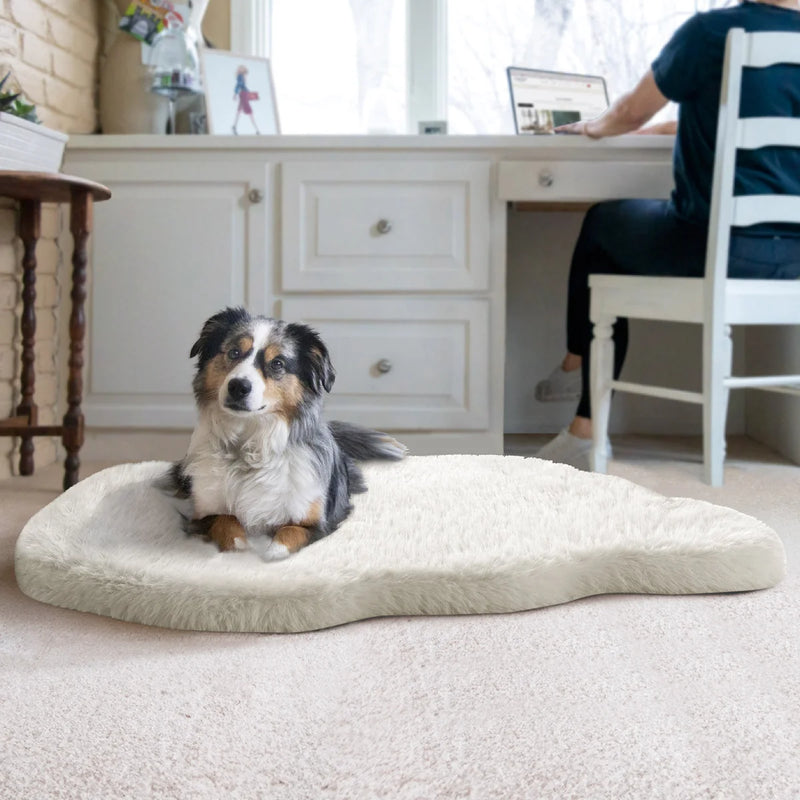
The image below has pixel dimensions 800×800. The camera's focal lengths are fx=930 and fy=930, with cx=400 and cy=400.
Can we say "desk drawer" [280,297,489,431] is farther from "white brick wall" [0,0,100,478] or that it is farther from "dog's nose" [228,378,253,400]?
"dog's nose" [228,378,253,400]

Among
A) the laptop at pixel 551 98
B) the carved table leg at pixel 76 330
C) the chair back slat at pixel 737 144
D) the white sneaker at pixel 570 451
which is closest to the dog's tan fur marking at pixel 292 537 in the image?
the carved table leg at pixel 76 330

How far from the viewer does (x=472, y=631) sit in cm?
117

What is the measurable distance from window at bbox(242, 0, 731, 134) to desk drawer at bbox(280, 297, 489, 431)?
3.27ft

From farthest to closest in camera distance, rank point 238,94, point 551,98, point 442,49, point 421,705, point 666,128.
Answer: point 442,49 → point 551,98 → point 238,94 → point 666,128 → point 421,705

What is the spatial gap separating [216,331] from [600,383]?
1.29 metres

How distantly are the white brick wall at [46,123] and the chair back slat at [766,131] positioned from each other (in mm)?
1700

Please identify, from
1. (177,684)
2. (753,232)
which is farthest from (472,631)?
(753,232)

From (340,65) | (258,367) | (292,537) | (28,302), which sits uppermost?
(340,65)

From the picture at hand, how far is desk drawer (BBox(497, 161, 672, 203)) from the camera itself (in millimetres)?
2418

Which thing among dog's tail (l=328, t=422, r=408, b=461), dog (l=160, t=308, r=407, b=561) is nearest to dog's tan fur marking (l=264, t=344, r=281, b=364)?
dog (l=160, t=308, r=407, b=561)

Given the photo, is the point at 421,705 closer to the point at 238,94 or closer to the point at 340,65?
the point at 238,94

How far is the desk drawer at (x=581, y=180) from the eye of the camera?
7.93ft

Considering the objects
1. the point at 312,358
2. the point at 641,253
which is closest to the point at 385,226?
the point at 641,253

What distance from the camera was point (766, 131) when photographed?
198 centimetres
